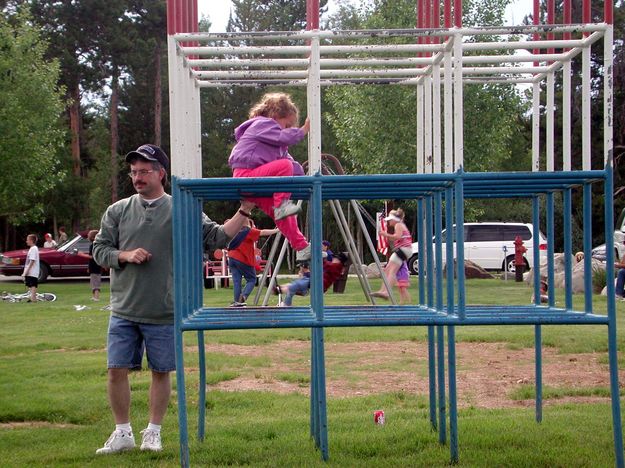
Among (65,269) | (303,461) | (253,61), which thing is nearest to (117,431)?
(303,461)

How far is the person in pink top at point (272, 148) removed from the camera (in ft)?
17.0

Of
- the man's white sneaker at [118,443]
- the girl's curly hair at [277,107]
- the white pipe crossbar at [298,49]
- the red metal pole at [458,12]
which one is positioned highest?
the red metal pole at [458,12]

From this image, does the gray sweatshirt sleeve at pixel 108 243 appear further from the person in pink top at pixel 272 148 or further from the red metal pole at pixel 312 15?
the red metal pole at pixel 312 15

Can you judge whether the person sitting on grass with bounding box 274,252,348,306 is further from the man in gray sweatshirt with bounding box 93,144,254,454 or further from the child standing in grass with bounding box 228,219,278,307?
the man in gray sweatshirt with bounding box 93,144,254,454

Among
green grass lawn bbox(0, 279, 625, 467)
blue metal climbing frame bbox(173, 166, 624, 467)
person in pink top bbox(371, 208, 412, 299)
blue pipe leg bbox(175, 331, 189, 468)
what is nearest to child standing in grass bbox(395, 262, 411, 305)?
person in pink top bbox(371, 208, 412, 299)

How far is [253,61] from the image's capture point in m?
5.12

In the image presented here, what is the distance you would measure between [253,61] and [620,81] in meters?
35.0

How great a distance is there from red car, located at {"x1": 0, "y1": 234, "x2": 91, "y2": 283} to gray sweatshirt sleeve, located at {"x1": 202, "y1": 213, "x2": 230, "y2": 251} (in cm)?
2560

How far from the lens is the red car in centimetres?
3011

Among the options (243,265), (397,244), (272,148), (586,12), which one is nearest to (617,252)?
(397,244)

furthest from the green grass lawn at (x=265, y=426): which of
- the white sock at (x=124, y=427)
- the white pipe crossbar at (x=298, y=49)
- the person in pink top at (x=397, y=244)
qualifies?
the person in pink top at (x=397, y=244)

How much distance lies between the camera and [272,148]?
5301 mm

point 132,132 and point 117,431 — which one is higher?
point 132,132

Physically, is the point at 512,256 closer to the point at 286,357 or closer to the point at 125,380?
the point at 286,357
